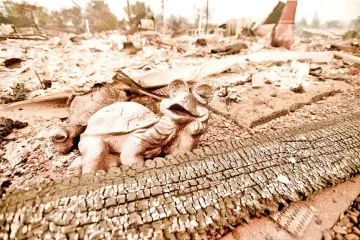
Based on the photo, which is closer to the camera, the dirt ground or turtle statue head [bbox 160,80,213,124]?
turtle statue head [bbox 160,80,213,124]

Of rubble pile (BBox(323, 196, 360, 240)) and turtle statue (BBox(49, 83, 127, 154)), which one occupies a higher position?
turtle statue (BBox(49, 83, 127, 154))

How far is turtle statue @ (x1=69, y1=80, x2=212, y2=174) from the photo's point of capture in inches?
53.6

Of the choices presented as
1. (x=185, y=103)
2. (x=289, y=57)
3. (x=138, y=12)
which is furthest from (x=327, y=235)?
(x=138, y=12)

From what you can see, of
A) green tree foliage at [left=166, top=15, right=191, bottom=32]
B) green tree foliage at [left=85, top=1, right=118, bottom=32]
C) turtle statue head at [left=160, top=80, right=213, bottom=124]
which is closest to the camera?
turtle statue head at [left=160, top=80, right=213, bottom=124]

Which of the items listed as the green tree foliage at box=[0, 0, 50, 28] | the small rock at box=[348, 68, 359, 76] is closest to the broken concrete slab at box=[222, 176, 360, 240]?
the small rock at box=[348, 68, 359, 76]

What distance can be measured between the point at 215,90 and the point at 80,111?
202 cm

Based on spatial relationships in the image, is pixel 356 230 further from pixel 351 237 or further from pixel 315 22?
pixel 315 22

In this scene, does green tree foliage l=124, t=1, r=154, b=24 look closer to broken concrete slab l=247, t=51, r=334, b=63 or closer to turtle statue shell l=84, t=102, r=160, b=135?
broken concrete slab l=247, t=51, r=334, b=63

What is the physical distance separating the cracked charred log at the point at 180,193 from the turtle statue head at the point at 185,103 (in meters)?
0.24

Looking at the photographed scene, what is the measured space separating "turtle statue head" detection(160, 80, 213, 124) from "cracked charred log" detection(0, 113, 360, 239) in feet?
0.80

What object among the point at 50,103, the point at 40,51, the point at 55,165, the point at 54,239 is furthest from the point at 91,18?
the point at 54,239

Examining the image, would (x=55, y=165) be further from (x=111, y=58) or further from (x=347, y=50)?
(x=347, y=50)

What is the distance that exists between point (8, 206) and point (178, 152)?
964 mm

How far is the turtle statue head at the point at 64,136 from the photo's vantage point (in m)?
1.58
